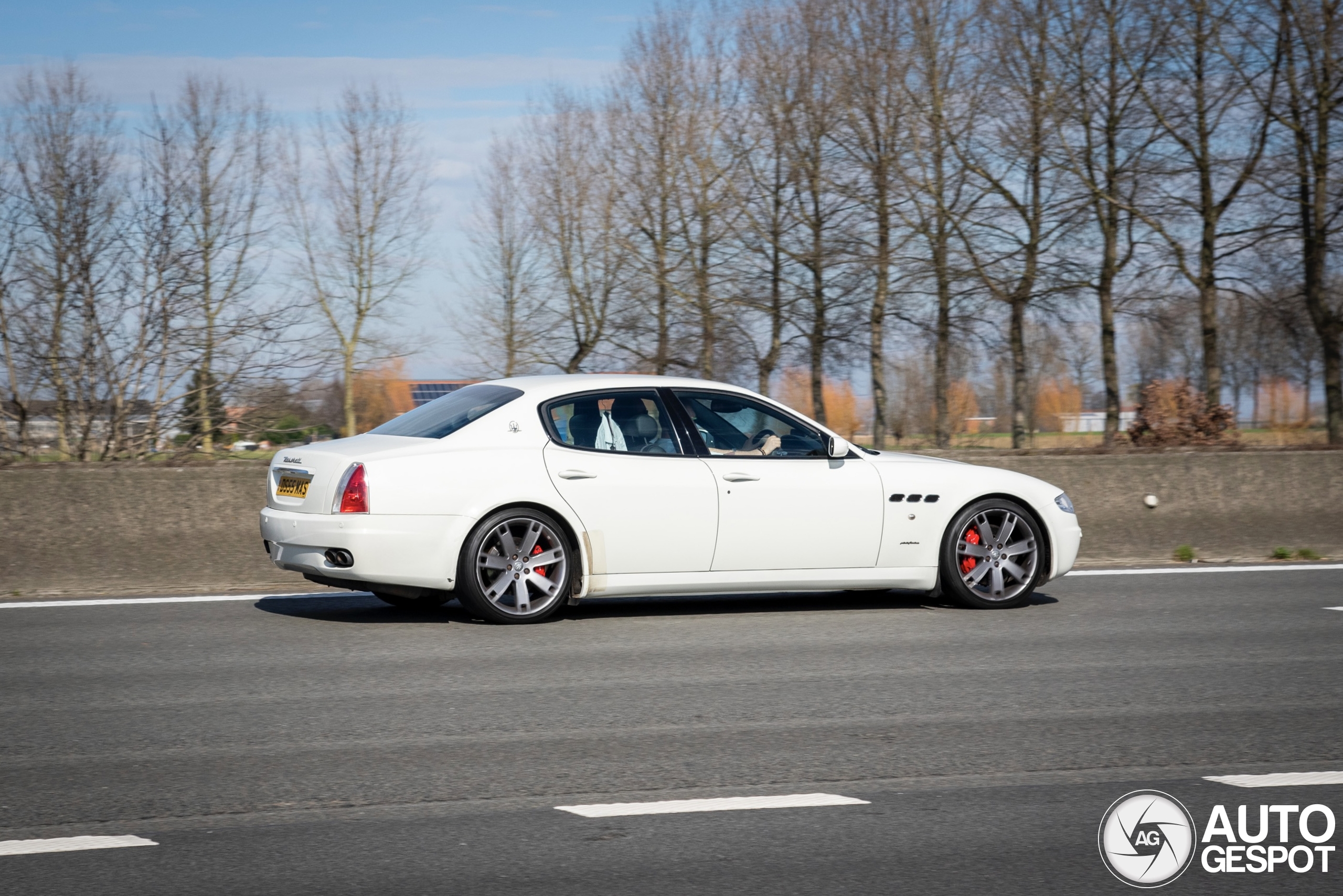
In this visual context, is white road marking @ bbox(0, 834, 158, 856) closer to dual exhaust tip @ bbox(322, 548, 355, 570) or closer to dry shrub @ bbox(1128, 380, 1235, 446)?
dual exhaust tip @ bbox(322, 548, 355, 570)

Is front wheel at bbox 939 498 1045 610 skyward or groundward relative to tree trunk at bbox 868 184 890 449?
groundward

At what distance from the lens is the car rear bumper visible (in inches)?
322

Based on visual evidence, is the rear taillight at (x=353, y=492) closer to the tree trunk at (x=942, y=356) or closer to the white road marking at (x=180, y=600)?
the white road marking at (x=180, y=600)

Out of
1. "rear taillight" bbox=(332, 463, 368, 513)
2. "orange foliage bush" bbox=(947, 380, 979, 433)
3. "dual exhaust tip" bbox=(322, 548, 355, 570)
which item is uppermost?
A: "orange foliage bush" bbox=(947, 380, 979, 433)

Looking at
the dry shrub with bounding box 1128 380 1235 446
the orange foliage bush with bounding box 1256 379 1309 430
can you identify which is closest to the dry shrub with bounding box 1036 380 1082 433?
the orange foliage bush with bounding box 1256 379 1309 430

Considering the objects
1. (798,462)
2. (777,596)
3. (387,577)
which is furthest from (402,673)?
(777,596)

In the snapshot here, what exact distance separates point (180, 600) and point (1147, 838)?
7169 millimetres

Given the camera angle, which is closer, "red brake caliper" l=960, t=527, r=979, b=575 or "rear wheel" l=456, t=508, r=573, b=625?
"rear wheel" l=456, t=508, r=573, b=625

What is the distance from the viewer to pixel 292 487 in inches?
340

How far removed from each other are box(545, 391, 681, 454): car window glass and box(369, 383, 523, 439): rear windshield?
1.11 ft

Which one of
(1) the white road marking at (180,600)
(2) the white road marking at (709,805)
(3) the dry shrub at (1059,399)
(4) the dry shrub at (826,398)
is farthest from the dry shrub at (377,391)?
(3) the dry shrub at (1059,399)

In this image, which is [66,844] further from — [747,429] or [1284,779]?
[747,429]

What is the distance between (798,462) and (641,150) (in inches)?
1282

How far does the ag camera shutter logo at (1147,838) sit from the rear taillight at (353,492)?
473 centimetres
